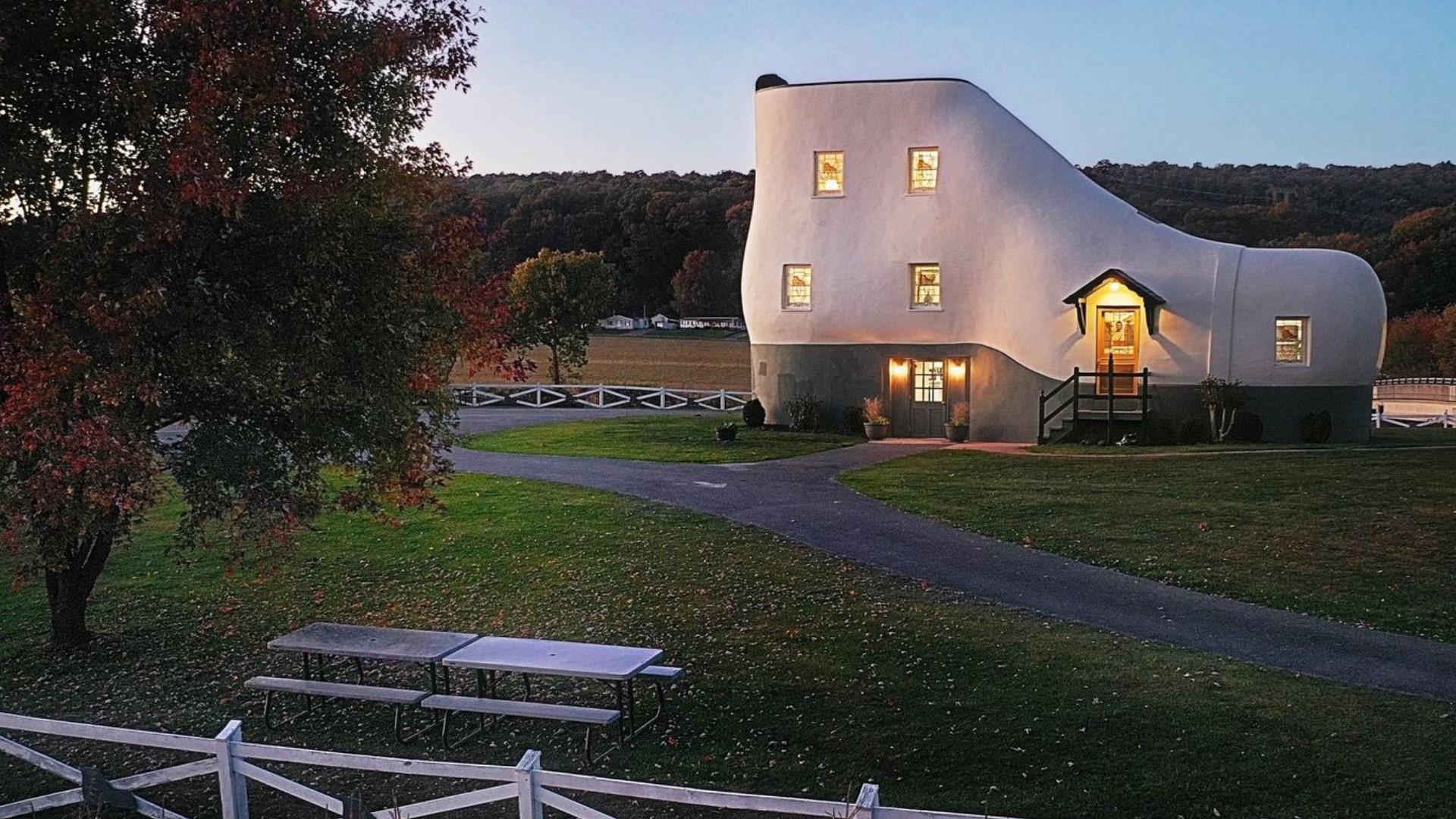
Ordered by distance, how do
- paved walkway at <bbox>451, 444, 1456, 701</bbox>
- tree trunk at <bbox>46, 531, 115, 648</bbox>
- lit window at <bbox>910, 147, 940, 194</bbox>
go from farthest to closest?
lit window at <bbox>910, 147, 940, 194</bbox> → tree trunk at <bbox>46, 531, 115, 648</bbox> → paved walkway at <bbox>451, 444, 1456, 701</bbox>

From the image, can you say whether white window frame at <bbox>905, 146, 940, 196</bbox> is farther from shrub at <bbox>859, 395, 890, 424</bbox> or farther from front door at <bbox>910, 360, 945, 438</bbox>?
shrub at <bbox>859, 395, 890, 424</bbox>

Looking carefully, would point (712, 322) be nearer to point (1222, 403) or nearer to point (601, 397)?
point (601, 397)

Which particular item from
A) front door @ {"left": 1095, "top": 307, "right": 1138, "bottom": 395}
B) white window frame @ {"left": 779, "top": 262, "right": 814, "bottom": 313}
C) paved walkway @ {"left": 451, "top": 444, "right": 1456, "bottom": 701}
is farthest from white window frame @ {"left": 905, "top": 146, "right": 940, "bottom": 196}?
paved walkway @ {"left": 451, "top": 444, "right": 1456, "bottom": 701}

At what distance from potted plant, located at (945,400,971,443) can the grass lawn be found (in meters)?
2.49

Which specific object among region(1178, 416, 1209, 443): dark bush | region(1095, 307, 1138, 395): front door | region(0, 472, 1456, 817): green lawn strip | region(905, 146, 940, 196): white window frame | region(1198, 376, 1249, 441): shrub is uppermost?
region(905, 146, 940, 196): white window frame

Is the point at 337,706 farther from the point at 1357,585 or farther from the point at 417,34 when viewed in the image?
the point at 1357,585

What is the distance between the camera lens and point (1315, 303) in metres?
27.3

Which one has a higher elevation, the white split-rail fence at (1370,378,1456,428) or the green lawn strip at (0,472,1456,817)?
the white split-rail fence at (1370,378,1456,428)

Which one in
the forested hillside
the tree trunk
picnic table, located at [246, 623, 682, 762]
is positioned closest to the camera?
picnic table, located at [246, 623, 682, 762]

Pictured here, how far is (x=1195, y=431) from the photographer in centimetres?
2769

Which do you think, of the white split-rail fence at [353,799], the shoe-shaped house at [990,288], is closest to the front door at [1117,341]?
the shoe-shaped house at [990,288]

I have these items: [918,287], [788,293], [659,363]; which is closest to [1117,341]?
[918,287]

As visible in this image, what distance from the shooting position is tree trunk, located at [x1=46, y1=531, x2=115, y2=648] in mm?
12703

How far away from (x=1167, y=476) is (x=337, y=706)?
629 inches
